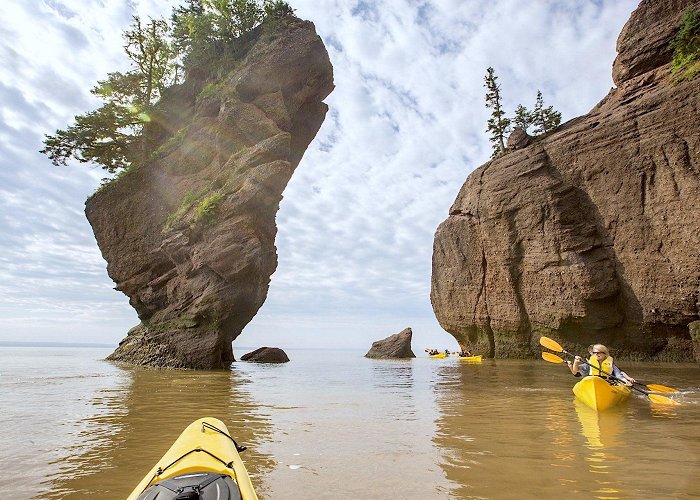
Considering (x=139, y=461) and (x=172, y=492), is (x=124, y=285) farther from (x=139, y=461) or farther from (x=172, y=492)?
(x=172, y=492)

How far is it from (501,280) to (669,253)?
9813 millimetres

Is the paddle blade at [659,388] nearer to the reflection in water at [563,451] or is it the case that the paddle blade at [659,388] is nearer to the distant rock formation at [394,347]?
the reflection in water at [563,451]

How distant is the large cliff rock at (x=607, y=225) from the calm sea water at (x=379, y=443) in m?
11.9

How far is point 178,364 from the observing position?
23.4m

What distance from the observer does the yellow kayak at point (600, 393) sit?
9195mm

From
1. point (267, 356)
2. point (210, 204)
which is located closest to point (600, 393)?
point (210, 204)

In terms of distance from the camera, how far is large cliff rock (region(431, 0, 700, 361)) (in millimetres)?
20562

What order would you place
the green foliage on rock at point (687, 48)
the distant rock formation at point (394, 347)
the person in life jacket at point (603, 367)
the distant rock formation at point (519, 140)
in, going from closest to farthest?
1. the person in life jacket at point (603, 367)
2. the green foliage on rock at point (687, 48)
3. the distant rock formation at point (519, 140)
4. the distant rock formation at point (394, 347)

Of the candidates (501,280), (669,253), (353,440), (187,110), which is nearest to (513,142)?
(501,280)

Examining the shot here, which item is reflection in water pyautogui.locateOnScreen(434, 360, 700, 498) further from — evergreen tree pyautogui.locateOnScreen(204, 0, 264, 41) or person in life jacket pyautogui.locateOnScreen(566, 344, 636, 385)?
evergreen tree pyautogui.locateOnScreen(204, 0, 264, 41)

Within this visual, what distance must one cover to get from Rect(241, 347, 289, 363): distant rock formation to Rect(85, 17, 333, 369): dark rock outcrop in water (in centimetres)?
553

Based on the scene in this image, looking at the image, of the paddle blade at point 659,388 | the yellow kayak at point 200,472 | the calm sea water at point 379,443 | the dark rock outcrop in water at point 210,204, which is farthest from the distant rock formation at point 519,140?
the yellow kayak at point 200,472

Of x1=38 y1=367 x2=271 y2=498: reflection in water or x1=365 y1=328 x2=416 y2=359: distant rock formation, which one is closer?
x1=38 y1=367 x2=271 y2=498: reflection in water

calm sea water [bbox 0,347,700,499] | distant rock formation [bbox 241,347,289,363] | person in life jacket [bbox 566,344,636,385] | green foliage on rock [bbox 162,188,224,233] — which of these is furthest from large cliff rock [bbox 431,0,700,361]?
green foliage on rock [bbox 162,188,224,233]
